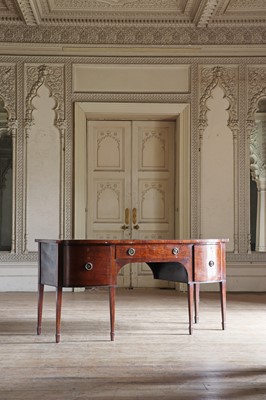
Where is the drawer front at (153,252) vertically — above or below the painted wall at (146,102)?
below

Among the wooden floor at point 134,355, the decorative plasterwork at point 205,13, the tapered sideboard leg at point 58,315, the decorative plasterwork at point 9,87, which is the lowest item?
the wooden floor at point 134,355

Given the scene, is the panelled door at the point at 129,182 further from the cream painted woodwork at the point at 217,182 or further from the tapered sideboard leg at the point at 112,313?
the tapered sideboard leg at the point at 112,313

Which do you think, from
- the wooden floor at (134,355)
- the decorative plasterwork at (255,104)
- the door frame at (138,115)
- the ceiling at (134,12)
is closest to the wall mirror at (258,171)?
the decorative plasterwork at (255,104)

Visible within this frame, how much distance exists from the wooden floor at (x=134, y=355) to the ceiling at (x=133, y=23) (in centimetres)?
370

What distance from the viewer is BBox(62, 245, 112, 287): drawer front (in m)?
3.98

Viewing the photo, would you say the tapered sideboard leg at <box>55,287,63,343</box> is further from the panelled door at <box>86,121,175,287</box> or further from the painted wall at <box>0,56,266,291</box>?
the panelled door at <box>86,121,175,287</box>

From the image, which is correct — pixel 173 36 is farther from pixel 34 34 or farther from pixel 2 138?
pixel 2 138

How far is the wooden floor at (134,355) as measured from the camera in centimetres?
275

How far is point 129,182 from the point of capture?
772 centimetres

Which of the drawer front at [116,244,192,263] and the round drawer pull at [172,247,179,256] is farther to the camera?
the round drawer pull at [172,247,179,256]

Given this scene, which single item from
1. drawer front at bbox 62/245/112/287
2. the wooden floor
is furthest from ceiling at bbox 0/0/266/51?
drawer front at bbox 62/245/112/287

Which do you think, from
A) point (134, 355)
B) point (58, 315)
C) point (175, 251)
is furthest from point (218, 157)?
point (134, 355)

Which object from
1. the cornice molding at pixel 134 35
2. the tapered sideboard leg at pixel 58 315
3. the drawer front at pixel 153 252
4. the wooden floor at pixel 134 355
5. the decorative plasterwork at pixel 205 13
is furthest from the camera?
the cornice molding at pixel 134 35

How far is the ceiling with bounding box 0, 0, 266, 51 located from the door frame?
86cm
